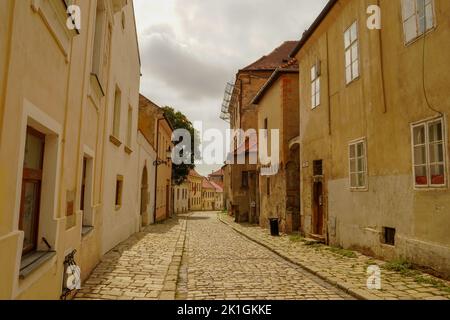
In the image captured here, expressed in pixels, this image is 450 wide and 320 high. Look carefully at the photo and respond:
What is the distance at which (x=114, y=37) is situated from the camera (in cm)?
984

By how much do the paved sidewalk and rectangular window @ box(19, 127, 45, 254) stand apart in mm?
4814

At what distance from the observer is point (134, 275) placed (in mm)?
7133

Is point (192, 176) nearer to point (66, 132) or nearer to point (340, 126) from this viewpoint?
point (340, 126)

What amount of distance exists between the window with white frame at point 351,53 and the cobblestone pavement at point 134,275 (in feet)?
23.9

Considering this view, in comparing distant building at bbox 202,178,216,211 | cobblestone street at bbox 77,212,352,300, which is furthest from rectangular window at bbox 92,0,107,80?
distant building at bbox 202,178,216,211

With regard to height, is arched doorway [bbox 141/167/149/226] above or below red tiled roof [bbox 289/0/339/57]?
below

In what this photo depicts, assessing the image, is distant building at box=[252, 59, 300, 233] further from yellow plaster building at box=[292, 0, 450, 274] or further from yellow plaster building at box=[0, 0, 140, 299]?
yellow plaster building at box=[0, 0, 140, 299]

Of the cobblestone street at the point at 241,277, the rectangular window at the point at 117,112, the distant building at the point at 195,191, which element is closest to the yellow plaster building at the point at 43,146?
the cobblestone street at the point at 241,277

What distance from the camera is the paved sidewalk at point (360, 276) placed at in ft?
18.6

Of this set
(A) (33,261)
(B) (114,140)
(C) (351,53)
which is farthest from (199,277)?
(C) (351,53)

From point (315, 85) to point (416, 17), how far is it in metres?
6.10

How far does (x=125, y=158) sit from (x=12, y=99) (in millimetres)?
9983

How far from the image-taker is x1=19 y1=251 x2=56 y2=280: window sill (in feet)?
11.3
